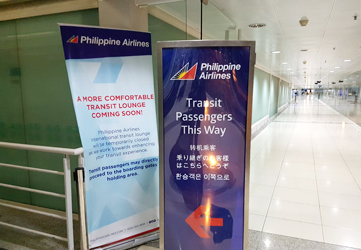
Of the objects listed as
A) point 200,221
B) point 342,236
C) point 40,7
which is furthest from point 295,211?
point 40,7

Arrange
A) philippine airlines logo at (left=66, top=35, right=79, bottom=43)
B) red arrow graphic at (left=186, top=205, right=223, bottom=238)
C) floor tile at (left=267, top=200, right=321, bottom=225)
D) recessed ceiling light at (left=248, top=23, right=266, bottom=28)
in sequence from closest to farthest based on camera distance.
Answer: red arrow graphic at (left=186, top=205, right=223, bottom=238), philippine airlines logo at (left=66, top=35, right=79, bottom=43), floor tile at (left=267, top=200, right=321, bottom=225), recessed ceiling light at (left=248, top=23, right=266, bottom=28)

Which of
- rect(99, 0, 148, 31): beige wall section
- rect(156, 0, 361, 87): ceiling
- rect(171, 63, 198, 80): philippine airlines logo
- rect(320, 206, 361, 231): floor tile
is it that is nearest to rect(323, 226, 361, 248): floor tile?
rect(320, 206, 361, 231): floor tile

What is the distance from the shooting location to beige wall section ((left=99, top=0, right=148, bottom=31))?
2.69m

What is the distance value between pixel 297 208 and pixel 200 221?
2.09 m

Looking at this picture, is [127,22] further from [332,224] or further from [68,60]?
[332,224]

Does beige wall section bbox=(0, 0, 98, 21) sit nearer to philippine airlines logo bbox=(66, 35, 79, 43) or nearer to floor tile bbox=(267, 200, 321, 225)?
philippine airlines logo bbox=(66, 35, 79, 43)

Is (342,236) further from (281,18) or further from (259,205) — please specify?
(281,18)

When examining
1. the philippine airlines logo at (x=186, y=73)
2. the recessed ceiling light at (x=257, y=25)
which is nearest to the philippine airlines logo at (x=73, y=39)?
the philippine airlines logo at (x=186, y=73)

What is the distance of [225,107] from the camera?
2.01 metres

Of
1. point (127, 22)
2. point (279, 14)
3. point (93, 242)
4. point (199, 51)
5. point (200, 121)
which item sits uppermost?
point (279, 14)

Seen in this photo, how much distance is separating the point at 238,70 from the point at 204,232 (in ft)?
4.29

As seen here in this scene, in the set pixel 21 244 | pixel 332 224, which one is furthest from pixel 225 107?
pixel 21 244

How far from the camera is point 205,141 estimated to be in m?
2.05

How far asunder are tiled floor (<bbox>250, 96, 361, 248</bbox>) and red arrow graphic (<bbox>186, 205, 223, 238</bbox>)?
1.23 meters
